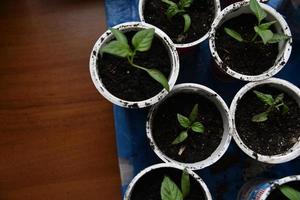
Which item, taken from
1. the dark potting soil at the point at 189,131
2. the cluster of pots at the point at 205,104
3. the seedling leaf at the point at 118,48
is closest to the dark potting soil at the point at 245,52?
the cluster of pots at the point at 205,104

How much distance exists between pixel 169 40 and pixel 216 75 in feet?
0.66

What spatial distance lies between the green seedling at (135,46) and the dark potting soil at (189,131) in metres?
0.14

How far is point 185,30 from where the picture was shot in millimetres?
912

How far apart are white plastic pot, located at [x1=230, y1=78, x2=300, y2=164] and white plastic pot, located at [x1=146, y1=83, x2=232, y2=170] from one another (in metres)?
0.02

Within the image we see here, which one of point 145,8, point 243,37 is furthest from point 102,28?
point 243,37

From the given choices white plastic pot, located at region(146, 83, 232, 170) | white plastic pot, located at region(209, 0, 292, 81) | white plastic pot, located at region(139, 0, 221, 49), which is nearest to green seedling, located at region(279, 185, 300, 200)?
white plastic pot, located at region(146, 83, 232, 170)

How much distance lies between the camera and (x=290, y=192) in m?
0.79

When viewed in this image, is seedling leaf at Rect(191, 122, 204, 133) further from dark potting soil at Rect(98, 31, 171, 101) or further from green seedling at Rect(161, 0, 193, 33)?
green seedling at Rect(161, 0, 193, 33)

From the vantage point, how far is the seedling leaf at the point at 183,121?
85 centimetres

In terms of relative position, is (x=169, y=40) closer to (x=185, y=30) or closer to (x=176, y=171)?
(x=185, y=30)

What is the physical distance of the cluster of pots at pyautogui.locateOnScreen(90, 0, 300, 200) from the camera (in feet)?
2.81

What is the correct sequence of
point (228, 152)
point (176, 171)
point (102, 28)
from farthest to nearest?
point (102, 28) < point (228, 152) < point (176, 171)

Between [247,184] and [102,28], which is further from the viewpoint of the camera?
[102,28]

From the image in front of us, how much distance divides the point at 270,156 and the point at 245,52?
0.26 m
